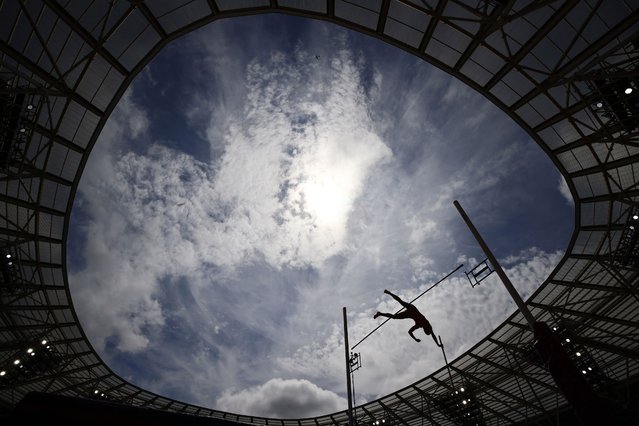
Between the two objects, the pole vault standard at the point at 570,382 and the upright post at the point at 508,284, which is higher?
the upright post at the point at 508,284

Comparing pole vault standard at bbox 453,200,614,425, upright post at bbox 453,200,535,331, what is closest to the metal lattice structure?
upright post at bbox 453,200,535,331

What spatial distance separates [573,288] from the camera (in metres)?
21.2

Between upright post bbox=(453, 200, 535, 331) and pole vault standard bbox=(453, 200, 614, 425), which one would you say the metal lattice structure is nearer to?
upright post bbox=(453, 200, 535, 331)

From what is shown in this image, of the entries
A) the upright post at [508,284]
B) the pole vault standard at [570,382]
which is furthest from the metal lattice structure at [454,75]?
the pole vault standard at [570,382]

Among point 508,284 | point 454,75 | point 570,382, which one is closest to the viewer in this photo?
point 570,382

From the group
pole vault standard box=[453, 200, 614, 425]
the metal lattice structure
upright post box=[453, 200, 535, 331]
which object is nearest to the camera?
pole vault standard box=[453, 200, 614, 425]

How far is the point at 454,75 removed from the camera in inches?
615

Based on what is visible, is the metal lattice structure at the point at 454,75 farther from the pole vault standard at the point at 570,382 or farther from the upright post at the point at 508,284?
the pole vault standard at the point at 570,382

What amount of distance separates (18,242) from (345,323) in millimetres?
17795

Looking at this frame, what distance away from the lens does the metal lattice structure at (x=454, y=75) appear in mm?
12492

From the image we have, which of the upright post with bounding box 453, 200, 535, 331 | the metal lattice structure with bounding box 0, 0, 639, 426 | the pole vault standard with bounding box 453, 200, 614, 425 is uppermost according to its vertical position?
the metal lattice structure with bounding box 0, 0, 639, 426

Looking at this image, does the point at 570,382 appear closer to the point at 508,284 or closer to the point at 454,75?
the point at 508,284

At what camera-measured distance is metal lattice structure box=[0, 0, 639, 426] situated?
1249cm

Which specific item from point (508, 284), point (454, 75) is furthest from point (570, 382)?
point (454, 75)
